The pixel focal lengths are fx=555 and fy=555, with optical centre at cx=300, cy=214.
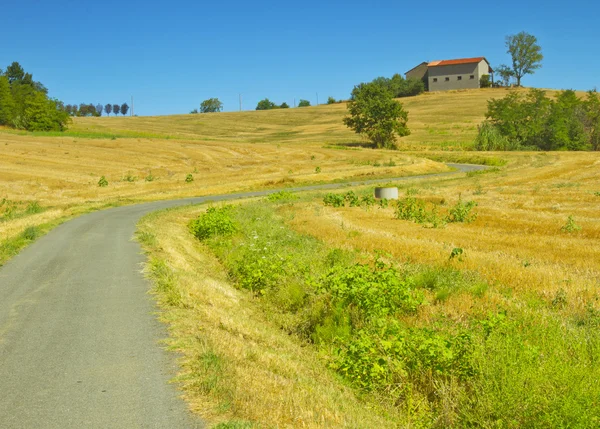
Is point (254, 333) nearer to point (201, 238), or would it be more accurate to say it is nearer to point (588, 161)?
point (201, 238)

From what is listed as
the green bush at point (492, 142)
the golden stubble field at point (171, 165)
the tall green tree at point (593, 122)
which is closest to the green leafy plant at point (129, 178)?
the golden stubble field at point (171, 165)

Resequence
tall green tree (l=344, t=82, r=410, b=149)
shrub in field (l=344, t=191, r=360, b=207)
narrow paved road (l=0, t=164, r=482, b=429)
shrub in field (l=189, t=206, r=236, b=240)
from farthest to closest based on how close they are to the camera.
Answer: tall green tree (l=344, t=82, r=410, b=149) < shrub in field (l=344, t=191, r=360, b=207) < shrub in field (l=189, t=206, r=236, b=240) < narrow paved road (l=0, t=164, r=482, b=429)

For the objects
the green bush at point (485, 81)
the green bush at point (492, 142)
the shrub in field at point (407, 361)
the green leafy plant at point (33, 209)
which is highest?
the green bush at point (485, 81)

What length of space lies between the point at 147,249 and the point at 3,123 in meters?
78.4

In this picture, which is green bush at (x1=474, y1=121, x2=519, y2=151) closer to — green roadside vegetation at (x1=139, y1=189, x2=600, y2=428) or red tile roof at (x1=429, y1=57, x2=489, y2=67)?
red tile roof at (x1=429, y1=57, x2=489, y2=67)

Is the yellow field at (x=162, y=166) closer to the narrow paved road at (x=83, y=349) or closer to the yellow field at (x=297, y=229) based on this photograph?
the yellow field at (x=297, y=229)

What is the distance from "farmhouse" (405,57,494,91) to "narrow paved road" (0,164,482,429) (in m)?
136

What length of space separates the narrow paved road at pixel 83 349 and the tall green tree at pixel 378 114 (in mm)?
66963

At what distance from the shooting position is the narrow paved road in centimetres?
628

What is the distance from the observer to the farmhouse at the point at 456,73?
138 metres

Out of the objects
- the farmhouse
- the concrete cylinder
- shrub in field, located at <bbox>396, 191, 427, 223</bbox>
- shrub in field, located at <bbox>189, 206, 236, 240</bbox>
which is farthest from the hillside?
shrub in field, located at <bbox>189, 206, 236, 240</bbox>

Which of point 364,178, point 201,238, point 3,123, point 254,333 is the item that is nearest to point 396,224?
point 201,238

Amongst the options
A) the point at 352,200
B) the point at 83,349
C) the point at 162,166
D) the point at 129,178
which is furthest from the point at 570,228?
the point at 162,166

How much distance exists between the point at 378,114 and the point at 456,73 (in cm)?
6940
